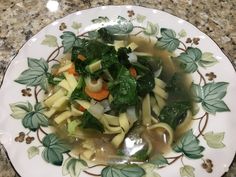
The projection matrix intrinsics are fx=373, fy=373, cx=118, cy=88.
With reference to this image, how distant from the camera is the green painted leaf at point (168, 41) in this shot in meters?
1.78

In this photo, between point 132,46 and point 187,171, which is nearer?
point 187,171

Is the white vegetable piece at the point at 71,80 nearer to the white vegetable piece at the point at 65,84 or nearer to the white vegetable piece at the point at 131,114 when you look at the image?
the white vegetable piece at the point at 65,84

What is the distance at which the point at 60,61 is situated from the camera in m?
1.74

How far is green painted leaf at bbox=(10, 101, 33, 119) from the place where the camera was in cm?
150

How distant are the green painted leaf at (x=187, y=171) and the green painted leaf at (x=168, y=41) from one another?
629 mm

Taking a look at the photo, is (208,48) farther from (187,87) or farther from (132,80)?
(132,80)

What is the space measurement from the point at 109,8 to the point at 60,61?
395mm

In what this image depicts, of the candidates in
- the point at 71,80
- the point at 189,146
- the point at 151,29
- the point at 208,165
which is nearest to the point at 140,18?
the point at 151,29

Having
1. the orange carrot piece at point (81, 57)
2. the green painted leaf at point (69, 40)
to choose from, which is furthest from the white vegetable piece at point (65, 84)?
the green painted leaf at point (69, 40)

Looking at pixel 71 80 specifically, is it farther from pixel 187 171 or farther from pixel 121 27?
pixel 187 171

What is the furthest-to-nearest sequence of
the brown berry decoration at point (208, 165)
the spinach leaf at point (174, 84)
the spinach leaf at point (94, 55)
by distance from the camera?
1. the spinach leaf at point (174, 84)
2. the spinach leaf at point (94, 55)
3. the brown berry decoration at point (208, 165)

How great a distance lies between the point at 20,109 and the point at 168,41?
2.49ft

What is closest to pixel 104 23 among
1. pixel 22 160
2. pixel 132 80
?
pixel 132 80

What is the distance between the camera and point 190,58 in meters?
1.71
